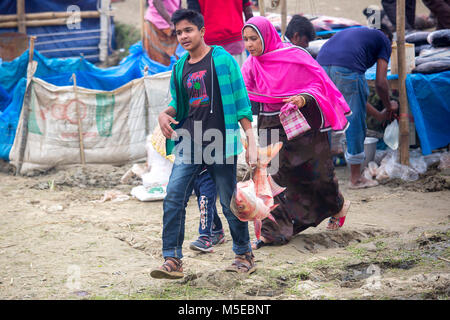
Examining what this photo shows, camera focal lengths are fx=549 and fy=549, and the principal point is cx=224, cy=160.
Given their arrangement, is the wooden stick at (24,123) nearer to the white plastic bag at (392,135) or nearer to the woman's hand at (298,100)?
the woman's hand at (298,100)

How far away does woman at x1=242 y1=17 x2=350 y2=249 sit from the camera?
435cm

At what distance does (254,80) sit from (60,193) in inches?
127

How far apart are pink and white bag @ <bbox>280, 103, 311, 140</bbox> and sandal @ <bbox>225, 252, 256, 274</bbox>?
1.04 metres

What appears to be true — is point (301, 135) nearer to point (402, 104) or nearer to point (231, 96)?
point (231, 96)

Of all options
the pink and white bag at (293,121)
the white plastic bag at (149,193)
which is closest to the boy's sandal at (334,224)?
the pink and white bag at (293,121)

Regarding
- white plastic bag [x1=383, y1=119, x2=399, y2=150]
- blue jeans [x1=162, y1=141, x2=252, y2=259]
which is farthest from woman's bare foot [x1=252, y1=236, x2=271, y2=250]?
white plastic bag [x1=383, y1=119, x2=399, y2=150]

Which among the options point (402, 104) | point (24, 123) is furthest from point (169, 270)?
point (24, 123)

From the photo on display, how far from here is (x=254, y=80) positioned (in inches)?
177

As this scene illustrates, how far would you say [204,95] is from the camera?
3.50 m

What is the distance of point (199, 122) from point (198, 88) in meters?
0.22

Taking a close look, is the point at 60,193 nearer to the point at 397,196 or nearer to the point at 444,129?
the point at 397,196

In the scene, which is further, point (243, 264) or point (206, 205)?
point (206, 205)

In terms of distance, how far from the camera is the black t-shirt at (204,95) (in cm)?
348
